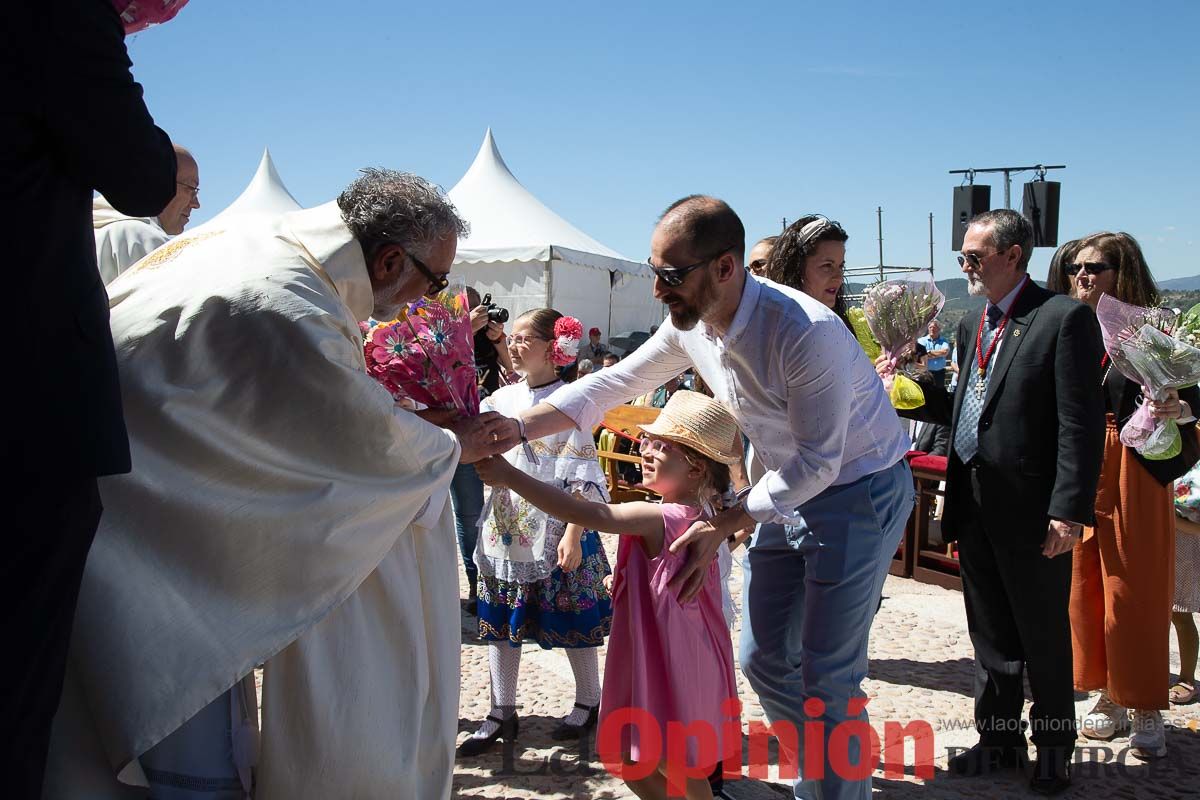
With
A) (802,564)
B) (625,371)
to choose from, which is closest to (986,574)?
(802,564)

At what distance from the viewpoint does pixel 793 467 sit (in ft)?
9.69

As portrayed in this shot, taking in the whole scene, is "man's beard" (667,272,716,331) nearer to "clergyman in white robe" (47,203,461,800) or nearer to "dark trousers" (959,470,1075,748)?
"clergyman in white robe" (47,203,461,800)

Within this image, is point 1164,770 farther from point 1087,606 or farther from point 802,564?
point 802,564

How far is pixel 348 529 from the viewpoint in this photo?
7.59 ft

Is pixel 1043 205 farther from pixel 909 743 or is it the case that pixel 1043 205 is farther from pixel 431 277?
pixel 431 277

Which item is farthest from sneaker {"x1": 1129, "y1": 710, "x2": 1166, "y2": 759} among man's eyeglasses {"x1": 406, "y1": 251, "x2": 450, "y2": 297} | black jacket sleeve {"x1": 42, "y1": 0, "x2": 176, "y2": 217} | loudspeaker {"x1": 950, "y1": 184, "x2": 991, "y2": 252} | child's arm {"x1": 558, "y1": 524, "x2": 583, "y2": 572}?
loudspeaker {"x1": 950, "y1": 184, "x2": 991, "y2": 252}

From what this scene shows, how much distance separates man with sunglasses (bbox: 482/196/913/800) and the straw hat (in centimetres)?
9

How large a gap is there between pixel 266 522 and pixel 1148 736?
400 centimetres

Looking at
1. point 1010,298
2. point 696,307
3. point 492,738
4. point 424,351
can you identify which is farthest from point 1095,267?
point 492,738

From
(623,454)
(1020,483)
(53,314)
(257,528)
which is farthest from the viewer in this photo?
(623,454)

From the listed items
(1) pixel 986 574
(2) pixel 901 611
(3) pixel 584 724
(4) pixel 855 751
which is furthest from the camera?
(2) pixel 901 611

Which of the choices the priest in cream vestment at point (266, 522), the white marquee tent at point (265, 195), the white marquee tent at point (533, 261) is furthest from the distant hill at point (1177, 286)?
the white marquee tent at point (265, 195)

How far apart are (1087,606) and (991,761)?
3.30 feet

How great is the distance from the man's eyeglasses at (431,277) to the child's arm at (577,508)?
0.70 meters
